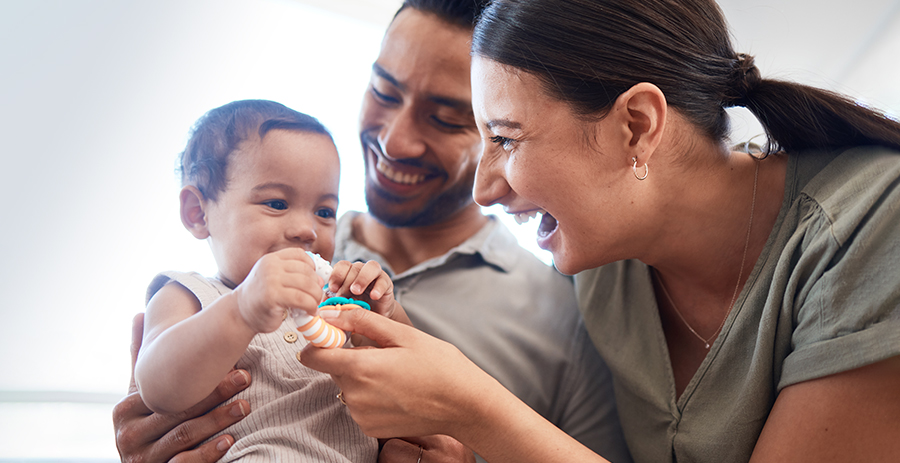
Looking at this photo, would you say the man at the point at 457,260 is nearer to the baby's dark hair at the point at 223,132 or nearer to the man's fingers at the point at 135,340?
the baby's dark hair at the point at 223,132

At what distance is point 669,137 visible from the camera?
44.9 inches

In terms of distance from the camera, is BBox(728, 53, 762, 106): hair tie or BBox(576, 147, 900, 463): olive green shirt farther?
BBox(728, 53, 762, 106): hair tie

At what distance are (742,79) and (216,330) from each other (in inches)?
43.3

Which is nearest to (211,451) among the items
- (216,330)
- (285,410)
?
(285,410)

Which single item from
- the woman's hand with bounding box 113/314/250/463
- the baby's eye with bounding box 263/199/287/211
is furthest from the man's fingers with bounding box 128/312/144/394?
the baby's eye with bounding box 263/199/287/211

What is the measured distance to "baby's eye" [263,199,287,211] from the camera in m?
1.15

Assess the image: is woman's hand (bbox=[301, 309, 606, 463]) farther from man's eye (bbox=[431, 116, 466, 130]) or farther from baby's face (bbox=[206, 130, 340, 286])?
man's eye (bbox=[431, 116, 466, 130])

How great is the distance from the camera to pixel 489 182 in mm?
1244

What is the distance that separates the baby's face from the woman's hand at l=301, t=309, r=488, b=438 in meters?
0.32

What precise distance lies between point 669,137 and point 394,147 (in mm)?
742

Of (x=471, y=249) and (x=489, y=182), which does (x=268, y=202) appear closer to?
(x=489, y=182)

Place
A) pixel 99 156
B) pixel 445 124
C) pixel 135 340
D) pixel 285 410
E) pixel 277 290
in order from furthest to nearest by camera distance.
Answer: pixel 445 124, pixel 99 156, pixel 135 340, pixel 285 410, pixel 277 290

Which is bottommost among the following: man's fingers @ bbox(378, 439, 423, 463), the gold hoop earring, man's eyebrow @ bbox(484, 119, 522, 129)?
man's fingers @ bbox(378, 439, 423, 463)

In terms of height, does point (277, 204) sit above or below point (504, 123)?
below
